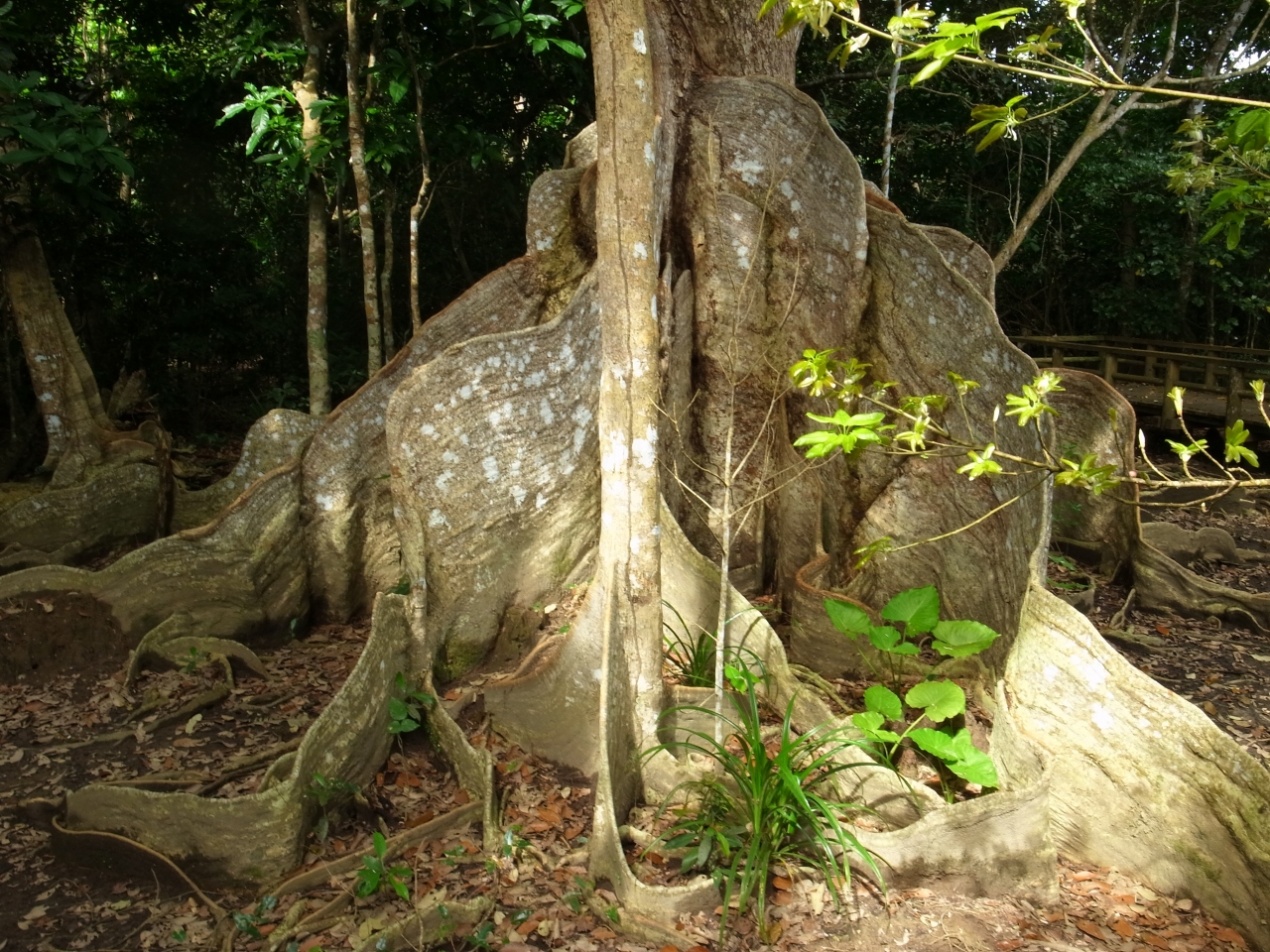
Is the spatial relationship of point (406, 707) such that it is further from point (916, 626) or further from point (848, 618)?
point (916, 626)

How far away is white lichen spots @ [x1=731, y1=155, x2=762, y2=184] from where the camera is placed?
15.1ft

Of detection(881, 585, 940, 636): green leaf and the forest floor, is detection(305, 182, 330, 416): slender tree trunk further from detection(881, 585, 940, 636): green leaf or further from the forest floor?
detection(881, 585, 940, 636): green leaf

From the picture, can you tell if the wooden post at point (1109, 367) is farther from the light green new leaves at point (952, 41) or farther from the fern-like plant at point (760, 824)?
the light green new leaves at point (952, 41)

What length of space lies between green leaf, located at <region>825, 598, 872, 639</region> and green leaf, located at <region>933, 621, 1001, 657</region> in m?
0.31

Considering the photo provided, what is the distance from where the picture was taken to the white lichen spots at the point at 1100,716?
11.0ft

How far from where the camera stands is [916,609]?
378cm

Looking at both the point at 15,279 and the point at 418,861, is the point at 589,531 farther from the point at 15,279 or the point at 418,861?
the point at 15,279

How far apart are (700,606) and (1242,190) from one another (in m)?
2.68

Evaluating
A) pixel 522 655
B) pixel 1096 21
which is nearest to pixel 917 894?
pixel 522 655

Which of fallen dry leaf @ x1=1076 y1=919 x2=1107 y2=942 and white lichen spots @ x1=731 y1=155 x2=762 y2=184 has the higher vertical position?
white lichen spots @ x1=731 y1=155 x2=762 y2=184

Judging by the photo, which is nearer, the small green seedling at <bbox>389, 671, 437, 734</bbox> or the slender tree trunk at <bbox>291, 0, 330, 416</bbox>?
the small green seedling at <bbox>389, 671, 437, 734</bbox>

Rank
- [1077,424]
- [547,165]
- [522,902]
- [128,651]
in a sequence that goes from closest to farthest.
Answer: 1. [522,902]
2. [128,651]
3. [1077,424]
4. [547,165]

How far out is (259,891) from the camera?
10.9ft

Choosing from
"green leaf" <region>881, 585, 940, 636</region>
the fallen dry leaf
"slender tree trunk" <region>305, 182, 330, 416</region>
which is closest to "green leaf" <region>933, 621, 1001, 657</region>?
"green leaf" <region>881, 585, 940, 636</region>
